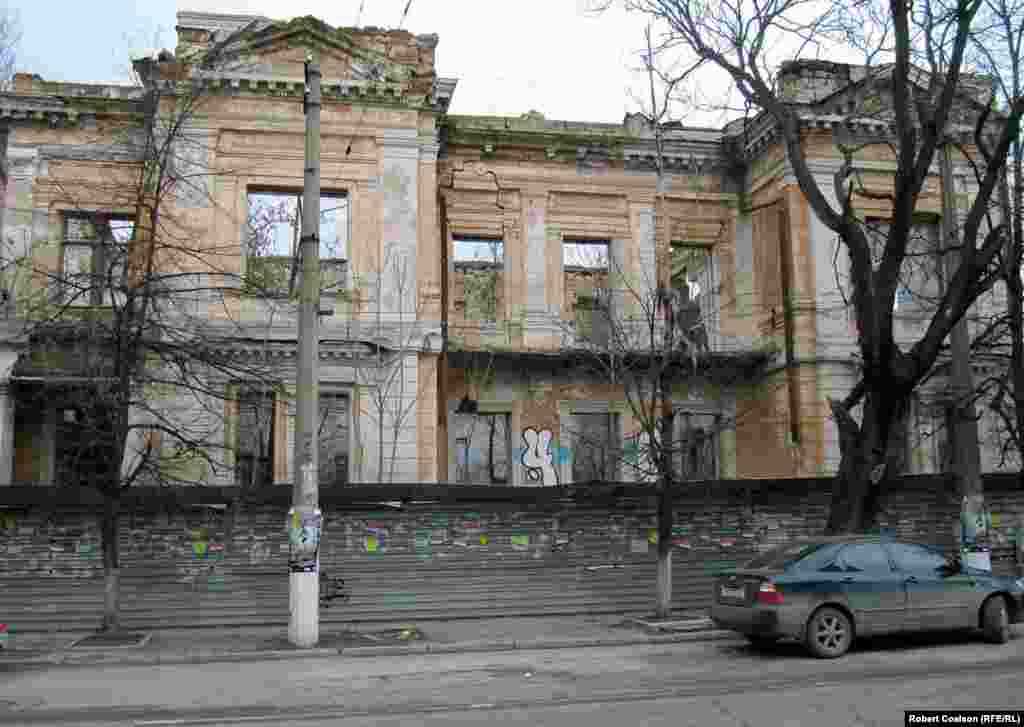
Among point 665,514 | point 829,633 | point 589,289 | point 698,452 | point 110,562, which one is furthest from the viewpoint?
point 698,452

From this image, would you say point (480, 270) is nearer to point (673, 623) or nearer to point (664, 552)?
point (664, 552)

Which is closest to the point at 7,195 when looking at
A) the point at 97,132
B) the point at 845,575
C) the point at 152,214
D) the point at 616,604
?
the point at 97,132

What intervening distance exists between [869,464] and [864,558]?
2.82 metres

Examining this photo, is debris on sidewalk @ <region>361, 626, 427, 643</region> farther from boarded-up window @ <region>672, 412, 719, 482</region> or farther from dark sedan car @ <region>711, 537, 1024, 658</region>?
boarded-up window @ <region>672, 412, 719, 482</region>

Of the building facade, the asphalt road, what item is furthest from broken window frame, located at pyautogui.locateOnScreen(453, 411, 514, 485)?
the asphalt road

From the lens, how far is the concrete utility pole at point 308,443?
43.3 feet

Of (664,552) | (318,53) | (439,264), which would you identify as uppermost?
(318,53)

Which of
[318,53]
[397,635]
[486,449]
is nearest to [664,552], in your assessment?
[397,635]

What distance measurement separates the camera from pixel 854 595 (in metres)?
11.9

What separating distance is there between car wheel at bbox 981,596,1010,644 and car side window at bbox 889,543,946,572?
2.53 ft

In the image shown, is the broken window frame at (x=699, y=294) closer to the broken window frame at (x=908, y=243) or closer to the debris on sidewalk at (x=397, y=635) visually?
the broken window frame at (x=908, y=243)

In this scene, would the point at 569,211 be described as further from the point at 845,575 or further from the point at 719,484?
the point at 845,575

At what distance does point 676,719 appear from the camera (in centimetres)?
800

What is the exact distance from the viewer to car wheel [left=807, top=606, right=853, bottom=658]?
11539 mm
